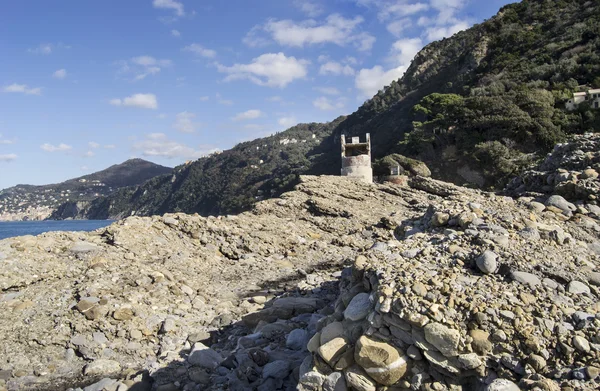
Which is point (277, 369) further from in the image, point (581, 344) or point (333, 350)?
point (581, 344)

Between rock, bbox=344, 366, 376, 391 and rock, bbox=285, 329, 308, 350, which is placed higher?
rock, bbox=344, 366, 376, 391

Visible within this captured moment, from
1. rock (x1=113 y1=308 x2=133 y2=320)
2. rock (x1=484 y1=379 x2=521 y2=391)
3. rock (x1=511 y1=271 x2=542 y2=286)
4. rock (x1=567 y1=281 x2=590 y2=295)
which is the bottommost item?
rock (x1=113 y1=308 x2=133 y2=320)

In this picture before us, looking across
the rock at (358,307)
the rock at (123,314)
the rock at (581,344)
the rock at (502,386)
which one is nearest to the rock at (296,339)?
the rock at (358,307)

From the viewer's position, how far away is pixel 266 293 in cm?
916

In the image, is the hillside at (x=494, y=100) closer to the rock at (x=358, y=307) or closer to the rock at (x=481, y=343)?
the rock at (x=358, y=307)

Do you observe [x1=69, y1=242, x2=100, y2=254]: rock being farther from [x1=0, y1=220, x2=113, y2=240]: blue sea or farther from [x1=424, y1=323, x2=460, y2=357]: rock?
[x1=0, y1=220, x2=113, y2=240]: blue sea

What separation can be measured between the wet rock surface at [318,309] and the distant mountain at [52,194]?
15117cm

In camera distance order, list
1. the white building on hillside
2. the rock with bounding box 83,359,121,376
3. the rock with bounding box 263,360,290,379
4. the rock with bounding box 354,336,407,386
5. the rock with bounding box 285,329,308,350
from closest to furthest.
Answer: the rock with bounding box 354,336,407,386
the rock with bounding box 263,360,290,379
the rock with bounding box 285,329,308,350
the rock with bounding box 83,359,121,376
the white building on hillside

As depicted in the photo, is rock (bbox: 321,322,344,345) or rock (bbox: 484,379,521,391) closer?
rock (bbox: 484,379,521,391)

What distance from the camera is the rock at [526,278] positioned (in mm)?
3756

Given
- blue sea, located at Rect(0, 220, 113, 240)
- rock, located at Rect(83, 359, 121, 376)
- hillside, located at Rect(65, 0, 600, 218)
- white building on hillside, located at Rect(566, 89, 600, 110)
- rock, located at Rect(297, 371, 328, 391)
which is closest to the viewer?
rock, located at Rect(297, 371, 328, 391)

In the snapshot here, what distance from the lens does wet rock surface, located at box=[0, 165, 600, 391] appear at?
331 cm

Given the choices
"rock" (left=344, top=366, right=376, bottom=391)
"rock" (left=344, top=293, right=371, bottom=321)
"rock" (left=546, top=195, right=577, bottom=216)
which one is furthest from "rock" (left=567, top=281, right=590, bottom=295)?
"rock" (left=546, top=195, right=577, bottom=216)

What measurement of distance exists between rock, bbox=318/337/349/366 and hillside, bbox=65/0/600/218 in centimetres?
1855
